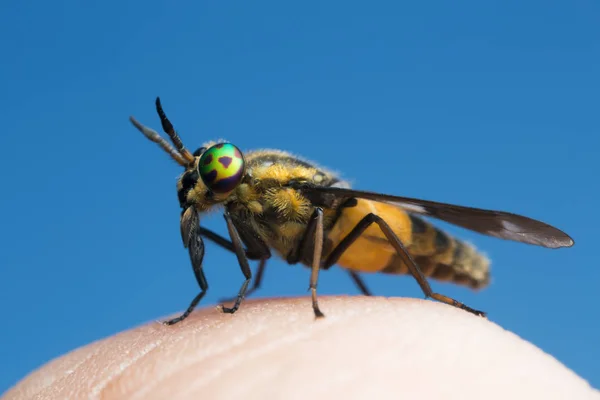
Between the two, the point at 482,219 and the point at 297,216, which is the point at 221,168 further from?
the point at 482,219

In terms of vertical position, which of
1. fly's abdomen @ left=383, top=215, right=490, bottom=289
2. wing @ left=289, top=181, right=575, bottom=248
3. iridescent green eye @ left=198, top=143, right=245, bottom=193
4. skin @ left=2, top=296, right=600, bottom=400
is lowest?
skin @ left=2, top=296, right=600, bottom=400

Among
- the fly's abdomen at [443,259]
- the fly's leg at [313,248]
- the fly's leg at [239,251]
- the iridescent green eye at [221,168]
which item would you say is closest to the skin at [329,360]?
the fly's leg at [313,248]

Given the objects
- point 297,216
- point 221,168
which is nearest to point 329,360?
point 297,216

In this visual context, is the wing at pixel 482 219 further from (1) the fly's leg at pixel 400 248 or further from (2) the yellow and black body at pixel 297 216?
(1) the fly's leg at pixel 400 248

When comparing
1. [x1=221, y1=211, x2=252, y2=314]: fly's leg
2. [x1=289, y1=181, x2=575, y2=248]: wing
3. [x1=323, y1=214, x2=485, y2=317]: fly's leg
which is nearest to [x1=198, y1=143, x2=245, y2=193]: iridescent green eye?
[x1=221, y1=211, x2=252, y2=314]: fly's leg

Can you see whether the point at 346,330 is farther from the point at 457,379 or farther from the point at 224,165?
the point at 224,165

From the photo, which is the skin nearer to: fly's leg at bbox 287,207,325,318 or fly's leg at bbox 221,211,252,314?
fly's leg at bbox 287,207,325,318

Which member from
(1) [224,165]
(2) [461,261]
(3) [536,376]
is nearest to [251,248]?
(1) [224,165]

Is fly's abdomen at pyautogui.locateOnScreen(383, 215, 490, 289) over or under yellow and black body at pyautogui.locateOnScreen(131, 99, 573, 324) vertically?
under
